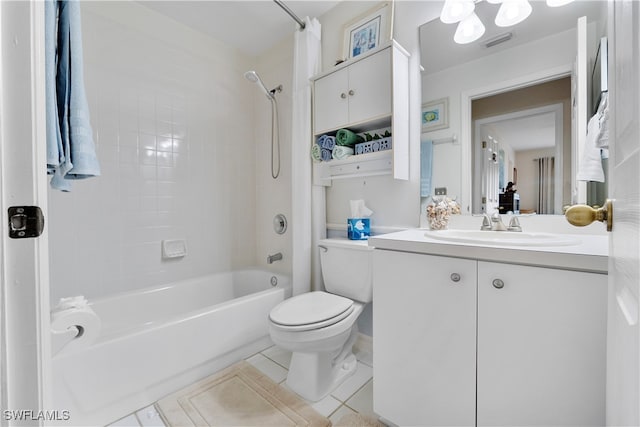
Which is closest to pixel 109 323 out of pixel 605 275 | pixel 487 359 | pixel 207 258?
pixel 207 258

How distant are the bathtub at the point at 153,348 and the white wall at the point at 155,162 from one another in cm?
18

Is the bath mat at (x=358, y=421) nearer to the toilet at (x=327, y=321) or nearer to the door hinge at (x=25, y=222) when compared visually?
the toilet at (x=327, y=321)

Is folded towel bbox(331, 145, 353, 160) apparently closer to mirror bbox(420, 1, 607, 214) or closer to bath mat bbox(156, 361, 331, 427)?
mirror bbox(420, 1, 607, 214)

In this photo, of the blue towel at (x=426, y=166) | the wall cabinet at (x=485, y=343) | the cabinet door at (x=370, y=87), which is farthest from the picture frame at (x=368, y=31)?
the wall cabinet at (x=485, y=343)

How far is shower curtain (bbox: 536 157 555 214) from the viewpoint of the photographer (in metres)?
1.18

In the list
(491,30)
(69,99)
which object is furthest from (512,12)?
(69,99)

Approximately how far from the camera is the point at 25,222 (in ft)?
1.66

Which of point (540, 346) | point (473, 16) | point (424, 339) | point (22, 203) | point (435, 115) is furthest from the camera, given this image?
point (435, 115)

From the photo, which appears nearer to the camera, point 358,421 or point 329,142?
point 358,421

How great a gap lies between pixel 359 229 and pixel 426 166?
0.54 m

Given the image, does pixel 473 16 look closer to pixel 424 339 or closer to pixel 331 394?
pixel 424 339

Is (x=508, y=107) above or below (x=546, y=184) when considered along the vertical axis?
above

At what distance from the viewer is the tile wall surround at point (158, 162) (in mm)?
1681

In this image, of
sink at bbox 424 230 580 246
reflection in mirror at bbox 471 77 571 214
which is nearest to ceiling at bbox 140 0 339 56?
reflection in mirror at bbox 471 77 571 214
